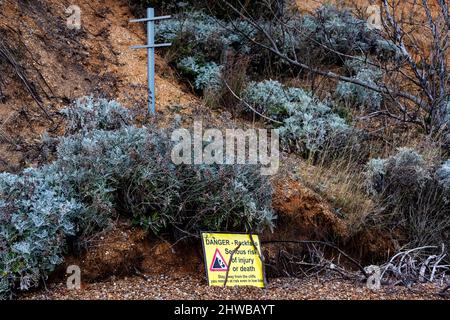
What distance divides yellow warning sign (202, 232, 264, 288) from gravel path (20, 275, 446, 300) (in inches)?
3.9

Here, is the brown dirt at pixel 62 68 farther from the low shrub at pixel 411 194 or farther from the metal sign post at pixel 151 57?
the low shrub at pixel 411 194

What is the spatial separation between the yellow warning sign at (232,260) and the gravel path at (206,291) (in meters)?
0.10

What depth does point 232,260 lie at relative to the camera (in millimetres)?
4328

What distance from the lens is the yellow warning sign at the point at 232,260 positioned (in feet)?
13.9

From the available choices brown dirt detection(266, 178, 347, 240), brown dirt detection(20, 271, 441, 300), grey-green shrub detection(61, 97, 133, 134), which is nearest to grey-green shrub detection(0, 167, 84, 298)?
brown dirt detection(20, 271, 441, 300)

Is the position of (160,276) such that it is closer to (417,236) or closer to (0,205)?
(0,205)

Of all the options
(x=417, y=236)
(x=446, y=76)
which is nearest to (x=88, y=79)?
(x=417, y=236)

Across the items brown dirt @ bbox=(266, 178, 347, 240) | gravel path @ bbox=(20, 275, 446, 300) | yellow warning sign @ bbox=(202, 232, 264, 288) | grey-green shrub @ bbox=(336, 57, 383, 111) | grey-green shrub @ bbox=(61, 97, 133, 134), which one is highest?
grey-green shrub @ bbox=(336, 57, 383, 111)

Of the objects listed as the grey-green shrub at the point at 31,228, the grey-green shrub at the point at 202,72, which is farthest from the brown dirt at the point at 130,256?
the grey-green shrub at the point at 202,72

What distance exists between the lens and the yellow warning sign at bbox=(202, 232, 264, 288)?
13.9 ft

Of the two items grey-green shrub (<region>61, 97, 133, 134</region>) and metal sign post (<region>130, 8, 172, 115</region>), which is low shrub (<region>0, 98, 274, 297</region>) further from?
metal sign post (<region>130, 8, 172, 115</region>)

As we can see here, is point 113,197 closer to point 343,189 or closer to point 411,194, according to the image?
point 343,189

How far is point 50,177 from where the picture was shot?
14.4 feet

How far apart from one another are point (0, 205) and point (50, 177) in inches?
18.5
